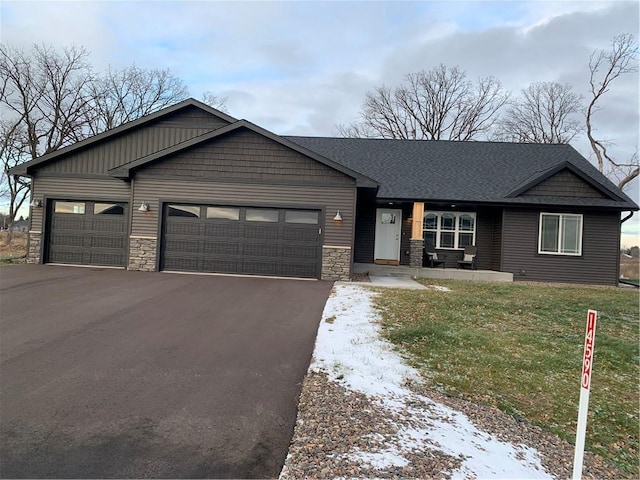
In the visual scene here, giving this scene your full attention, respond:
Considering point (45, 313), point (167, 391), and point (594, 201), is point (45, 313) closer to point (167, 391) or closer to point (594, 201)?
point (167, 391)

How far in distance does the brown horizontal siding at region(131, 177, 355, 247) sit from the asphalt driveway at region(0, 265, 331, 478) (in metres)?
4.22

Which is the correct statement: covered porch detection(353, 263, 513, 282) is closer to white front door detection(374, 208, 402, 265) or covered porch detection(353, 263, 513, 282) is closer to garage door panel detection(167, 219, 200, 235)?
white front door detection(374, 208, 402, 265)

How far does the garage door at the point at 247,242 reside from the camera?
11852mm

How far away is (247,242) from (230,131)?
10.8 feet

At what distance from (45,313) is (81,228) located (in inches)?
278

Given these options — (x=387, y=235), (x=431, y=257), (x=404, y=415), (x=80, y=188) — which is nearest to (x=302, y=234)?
(x=387, y=235)

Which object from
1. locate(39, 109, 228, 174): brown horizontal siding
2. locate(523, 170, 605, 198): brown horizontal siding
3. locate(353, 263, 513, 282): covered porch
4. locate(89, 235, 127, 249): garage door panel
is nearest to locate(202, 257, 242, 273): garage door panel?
locate(89, 235, 127, 249): garage door panel

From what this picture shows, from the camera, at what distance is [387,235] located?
1515 cm

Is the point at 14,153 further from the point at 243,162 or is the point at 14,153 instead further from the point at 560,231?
the point at 560,231

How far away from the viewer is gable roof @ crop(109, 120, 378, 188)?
11555 millimetres

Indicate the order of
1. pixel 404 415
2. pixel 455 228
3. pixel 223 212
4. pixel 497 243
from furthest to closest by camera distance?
pixel 455 228 → pixel 497 243 → pixel 223 212 → pixel 404 415

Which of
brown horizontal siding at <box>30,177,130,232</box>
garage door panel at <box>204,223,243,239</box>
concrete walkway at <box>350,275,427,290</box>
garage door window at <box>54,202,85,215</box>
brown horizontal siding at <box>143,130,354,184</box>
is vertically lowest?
concrete walkway at <box>350,275,427,290</box>

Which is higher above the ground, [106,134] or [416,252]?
[106,134]

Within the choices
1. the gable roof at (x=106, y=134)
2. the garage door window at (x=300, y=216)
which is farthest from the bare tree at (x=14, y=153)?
the garage door window at (x=300, y=216)
